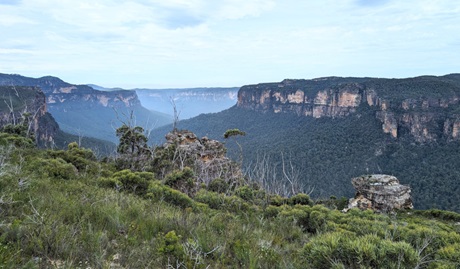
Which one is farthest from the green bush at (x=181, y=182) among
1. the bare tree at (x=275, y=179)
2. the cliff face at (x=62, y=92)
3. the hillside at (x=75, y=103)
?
the cliff face at (x=62, y=92)

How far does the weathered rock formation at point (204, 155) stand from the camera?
18.5m

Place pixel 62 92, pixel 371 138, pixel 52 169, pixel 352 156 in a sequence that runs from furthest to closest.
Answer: pixel 62 92 < pixel 371 138 < pixel 352 156 < pixel 52 169

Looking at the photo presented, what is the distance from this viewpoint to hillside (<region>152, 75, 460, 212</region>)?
5409 cm

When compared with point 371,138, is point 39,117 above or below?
above

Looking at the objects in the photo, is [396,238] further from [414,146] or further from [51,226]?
[414,146]

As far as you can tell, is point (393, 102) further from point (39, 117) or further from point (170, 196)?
point (39, 117)

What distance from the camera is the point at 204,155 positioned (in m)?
21.2

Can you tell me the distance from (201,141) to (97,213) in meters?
18.6

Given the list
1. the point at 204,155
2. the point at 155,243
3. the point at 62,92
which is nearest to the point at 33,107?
the point at 204,155

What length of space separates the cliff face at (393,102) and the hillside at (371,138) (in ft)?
0.63

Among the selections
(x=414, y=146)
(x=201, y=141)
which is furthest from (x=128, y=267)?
(x=414, y=146)

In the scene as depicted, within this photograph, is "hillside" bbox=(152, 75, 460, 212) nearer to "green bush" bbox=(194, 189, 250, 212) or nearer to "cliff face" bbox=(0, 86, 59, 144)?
"green bush" bbox=(194, 189, 250, 212)

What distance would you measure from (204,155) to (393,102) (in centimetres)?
6899

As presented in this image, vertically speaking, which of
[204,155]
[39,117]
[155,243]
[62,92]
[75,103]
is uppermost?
[62,92]
